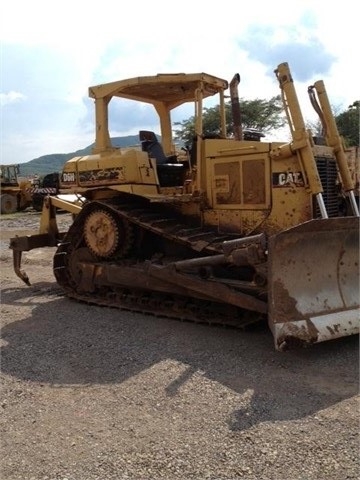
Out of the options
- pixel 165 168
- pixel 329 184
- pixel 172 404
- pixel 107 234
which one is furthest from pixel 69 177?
pixel 172 404

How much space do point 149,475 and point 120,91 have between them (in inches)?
202

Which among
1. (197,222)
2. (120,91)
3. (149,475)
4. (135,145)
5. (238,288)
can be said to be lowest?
(149,475)

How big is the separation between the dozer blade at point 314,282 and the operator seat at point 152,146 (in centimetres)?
288

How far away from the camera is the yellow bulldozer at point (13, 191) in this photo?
2561cm

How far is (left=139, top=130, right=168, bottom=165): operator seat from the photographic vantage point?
699 centimetres

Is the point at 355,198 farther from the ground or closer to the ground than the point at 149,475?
farther from the ground

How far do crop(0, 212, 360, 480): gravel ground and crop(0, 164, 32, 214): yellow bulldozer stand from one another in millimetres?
21154

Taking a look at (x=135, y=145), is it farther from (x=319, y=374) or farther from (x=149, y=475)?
(x=149, y=475)

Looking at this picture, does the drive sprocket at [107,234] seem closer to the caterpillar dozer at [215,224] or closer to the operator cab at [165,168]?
the caterpillar dozer at [215,224]

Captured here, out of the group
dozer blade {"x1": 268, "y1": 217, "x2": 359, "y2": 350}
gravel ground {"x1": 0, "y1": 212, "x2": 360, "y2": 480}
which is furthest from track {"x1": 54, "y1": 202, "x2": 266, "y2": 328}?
dozer blade {"x1": 268, "y1": 217, "x2": 359, "y2": 350}

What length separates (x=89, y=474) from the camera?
286 cm

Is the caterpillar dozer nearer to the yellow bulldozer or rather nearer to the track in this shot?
the track

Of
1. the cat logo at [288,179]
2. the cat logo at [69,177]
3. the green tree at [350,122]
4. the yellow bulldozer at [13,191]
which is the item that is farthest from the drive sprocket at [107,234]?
the green tree at [350,122]

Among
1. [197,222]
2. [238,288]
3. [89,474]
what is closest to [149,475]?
[89,474]
